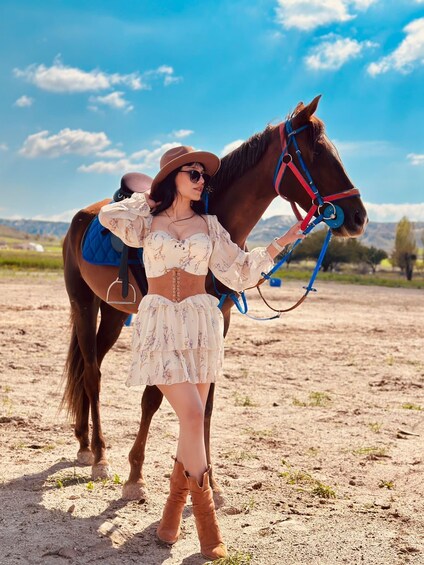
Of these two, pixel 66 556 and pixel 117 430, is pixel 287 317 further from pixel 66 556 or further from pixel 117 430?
pixel 66 556

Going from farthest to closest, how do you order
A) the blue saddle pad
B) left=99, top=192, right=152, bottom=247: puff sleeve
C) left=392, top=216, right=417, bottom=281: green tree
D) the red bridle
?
left=392, top=216, right=417, bottom=281: green tree, the blue saddle pad, the red bridle, left=99, top=192, right=152, bottom=247: puff sleeve

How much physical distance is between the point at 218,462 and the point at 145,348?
190cm

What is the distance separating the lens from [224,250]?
3.43 m

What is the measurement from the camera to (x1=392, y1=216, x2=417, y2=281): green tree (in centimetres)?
6094

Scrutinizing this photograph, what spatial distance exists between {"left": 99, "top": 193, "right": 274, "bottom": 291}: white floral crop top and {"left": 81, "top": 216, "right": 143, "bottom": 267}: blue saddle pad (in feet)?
2.97

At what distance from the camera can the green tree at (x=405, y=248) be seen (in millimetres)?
60944

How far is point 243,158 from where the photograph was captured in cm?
399

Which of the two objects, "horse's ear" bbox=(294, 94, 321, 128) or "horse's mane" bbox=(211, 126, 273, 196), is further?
"horse's mane" bbox=(211, 126, 273, 196)

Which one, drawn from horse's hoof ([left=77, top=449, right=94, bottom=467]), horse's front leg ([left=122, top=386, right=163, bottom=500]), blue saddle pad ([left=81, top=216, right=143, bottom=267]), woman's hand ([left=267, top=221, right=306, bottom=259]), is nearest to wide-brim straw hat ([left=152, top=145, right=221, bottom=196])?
woman's hand ([left=267, top=221, right=306, bottom=259])

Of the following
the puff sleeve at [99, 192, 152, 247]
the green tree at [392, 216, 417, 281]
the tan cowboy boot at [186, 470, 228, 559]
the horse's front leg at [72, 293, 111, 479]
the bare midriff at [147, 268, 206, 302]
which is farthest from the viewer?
the green tree at [392, 216, 417, 281]

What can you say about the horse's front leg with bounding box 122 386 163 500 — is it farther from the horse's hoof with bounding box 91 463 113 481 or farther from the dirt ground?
the horse's hoof with bounding box 91 463 113 481

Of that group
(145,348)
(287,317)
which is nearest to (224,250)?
(145,348)

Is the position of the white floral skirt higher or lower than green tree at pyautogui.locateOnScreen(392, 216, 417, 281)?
lower

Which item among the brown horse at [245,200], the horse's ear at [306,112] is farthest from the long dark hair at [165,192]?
the horse's ear at [306,112]
